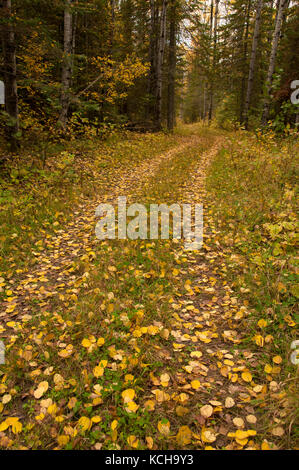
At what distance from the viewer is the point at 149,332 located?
9.23ft

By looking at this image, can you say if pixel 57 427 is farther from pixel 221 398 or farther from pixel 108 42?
pixel 108 42

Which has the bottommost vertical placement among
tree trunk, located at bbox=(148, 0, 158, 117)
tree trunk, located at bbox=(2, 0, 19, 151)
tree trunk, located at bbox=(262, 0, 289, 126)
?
tree trunk, located at bbox=(2, 0, 19, 151)

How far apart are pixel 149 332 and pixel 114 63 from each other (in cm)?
1262

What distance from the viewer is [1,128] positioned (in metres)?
8.11

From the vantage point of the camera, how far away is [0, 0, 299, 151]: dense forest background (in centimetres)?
716

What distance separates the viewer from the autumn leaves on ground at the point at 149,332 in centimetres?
201

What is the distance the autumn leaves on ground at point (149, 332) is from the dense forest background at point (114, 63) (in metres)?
3.72

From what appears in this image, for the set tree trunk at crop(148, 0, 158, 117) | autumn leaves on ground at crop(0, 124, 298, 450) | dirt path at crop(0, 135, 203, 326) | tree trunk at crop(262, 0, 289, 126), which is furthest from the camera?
tree trunk at crop(148, 0, 158, 117)

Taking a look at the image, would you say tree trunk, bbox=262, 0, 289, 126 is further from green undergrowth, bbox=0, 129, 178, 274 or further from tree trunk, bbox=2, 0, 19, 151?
tree trunk, bbox=2, 0, 19, 151

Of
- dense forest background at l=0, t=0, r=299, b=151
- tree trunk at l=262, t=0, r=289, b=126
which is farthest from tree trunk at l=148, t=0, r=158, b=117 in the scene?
tree trunk at l=262, t=0, r=289, b=126

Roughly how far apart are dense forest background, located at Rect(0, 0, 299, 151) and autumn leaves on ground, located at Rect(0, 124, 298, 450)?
146 inches

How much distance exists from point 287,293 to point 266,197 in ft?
9.30

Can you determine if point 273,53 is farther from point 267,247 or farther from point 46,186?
point 46,186
